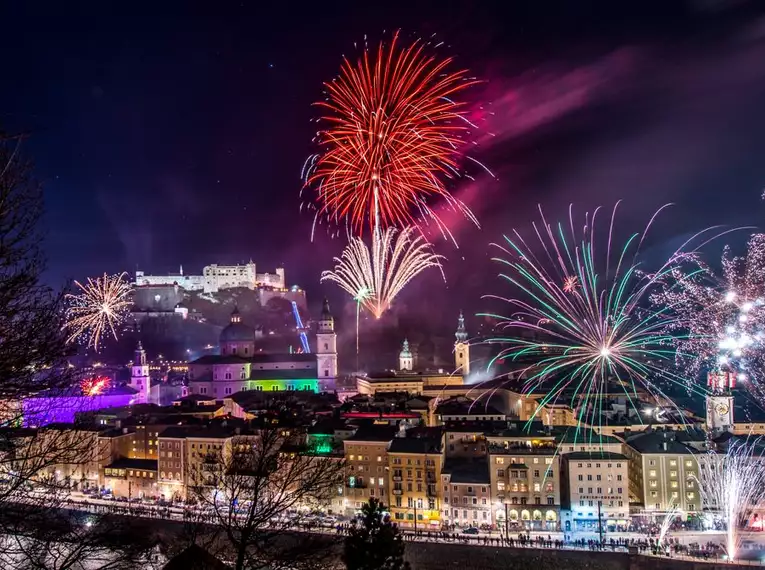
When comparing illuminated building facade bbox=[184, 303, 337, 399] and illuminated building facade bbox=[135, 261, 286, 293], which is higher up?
illuminated building facade bbox=[135, 261, 286, 293]

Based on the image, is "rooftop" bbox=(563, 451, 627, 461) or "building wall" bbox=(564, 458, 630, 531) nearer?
"building wall" bbox=(564, 458, 630, 531)

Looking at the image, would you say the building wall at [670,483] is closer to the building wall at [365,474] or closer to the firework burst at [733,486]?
the firework burst at [733,486]

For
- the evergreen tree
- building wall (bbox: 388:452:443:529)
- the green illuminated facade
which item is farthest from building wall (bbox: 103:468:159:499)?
the green illuminated facade

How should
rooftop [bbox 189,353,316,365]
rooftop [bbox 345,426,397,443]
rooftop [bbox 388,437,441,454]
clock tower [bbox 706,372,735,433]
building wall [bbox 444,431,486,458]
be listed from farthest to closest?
rooftop [bbox 189,353,316,365] < clock tower [bbox 706,372,735,433] < building wall [bbox 444,431,486,458] < rooftop [bbox 345,426,397,443] < rooftop [bbox 388,437,441,454]

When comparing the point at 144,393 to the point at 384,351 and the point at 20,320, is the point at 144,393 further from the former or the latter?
the point at 20,320

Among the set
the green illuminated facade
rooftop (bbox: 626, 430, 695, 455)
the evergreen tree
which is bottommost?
the evergreen tree

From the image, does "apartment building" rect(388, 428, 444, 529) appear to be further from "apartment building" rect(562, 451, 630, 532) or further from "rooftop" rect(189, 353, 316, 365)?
"rooftop" rect(189, 353, 316, 365)

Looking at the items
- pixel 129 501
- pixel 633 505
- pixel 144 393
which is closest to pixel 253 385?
pixel 144 393

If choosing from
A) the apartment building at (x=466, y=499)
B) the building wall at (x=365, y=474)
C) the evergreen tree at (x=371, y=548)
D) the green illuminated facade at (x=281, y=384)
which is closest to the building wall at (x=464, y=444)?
the apartment building at (x=466, y=499)
